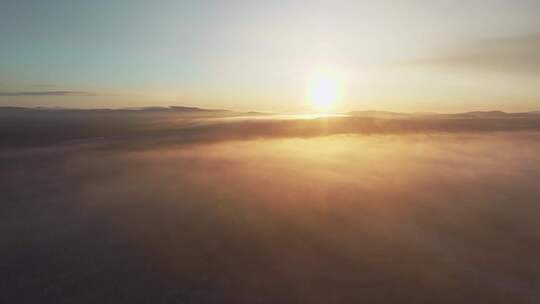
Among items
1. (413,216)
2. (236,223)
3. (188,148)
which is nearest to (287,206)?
(236,223)

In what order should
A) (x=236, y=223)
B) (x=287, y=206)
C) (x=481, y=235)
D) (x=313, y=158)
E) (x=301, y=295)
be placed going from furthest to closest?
(x=313, y=158) → (x=287, y=206) → (x=236, y=223) → (x=481, y=235) → (x=301, y=295)

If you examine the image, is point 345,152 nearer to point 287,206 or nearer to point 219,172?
point 219,172

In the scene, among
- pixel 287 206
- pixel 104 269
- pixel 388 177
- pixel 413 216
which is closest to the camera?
pixel 104 269

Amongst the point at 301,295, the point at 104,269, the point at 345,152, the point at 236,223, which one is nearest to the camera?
the point at 301,295

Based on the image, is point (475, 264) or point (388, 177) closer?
point (475, 264)

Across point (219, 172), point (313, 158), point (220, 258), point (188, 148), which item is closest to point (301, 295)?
point (220, 258)

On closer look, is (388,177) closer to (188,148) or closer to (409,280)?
(409,280)
